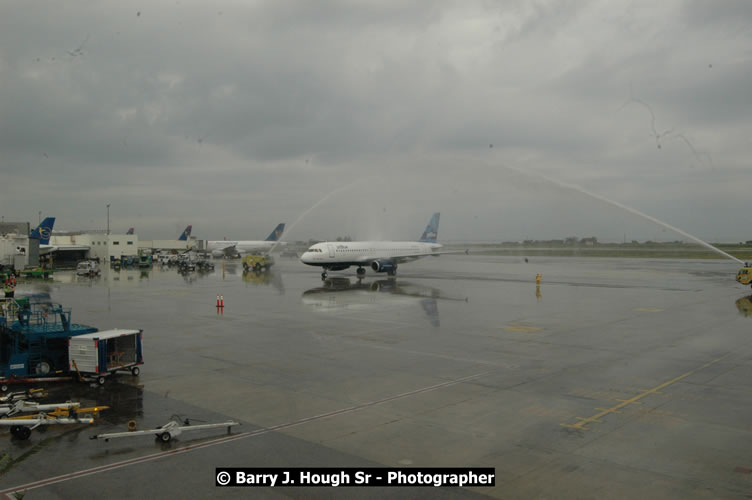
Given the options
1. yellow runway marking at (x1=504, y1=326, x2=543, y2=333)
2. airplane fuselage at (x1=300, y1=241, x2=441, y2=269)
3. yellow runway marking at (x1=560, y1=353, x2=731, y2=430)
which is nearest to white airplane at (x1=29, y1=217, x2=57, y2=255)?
airplane fuselage at (x1=300, y1=241, x2=441, y2=269)

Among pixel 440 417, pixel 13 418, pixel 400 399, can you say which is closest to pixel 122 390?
pixel 13 418

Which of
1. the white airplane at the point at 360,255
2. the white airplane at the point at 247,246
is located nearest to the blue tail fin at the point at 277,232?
the white airplane at the point at 247,246

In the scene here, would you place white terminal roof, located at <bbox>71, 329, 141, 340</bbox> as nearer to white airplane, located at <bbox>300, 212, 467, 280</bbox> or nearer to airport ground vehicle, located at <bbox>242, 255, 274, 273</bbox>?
white airplane, located at <bbox>300, 212, 467, 280</bbox>

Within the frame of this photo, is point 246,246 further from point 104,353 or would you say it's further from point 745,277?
point 104,353

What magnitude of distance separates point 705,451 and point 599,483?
11.1 feet

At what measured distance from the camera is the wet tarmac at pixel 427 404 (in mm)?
10297

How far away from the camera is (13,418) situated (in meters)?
13.6

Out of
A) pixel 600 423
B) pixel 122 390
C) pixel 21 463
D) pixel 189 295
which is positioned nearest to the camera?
pixel 21 463

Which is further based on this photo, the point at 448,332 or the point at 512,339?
the point at 448,332

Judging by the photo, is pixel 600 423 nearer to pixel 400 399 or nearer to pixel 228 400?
pixel 400 399

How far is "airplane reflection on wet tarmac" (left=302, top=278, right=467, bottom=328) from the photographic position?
36250mm

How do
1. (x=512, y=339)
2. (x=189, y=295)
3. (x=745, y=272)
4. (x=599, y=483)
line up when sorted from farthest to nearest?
(x=745, y=272), (x=189, y=295), (x=512, y=339), (x=599, y=483)

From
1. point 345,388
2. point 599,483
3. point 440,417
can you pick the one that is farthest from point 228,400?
point 599,483

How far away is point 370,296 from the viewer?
4284 centimetres
